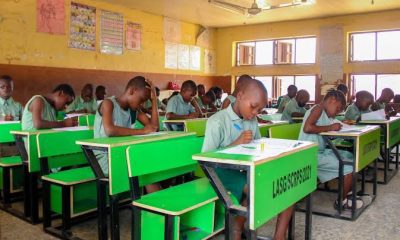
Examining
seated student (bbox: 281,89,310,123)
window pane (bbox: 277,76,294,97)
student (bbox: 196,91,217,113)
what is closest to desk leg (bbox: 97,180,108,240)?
seated student (bbox: 281,89,310,123)

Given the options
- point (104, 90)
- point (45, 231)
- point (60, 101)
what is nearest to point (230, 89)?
point (104, 90)

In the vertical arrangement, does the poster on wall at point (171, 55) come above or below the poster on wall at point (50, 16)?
below

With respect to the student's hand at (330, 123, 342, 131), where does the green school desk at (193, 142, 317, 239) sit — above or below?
below

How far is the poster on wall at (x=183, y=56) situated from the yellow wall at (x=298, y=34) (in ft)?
4.60

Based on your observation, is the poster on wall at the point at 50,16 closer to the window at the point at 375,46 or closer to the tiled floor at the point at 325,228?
the tiled floor at the point at 325,228

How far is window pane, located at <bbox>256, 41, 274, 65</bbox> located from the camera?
10.7 m

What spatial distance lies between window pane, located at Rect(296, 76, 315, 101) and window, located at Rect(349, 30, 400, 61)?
1095 mm

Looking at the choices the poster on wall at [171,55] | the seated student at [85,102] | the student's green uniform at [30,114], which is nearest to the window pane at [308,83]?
the poster on wall at [171,55]

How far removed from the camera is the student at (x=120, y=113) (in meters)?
2.92

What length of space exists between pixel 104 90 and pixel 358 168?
537 cm

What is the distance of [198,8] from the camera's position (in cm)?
876

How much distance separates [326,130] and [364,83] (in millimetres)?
6622

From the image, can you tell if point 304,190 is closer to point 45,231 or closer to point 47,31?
point 45,231

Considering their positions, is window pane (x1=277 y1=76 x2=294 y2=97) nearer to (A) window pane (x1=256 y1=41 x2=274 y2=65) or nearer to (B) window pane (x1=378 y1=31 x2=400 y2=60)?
(A) window pane (x1=256 y1=41 x2=274 y2=65)
